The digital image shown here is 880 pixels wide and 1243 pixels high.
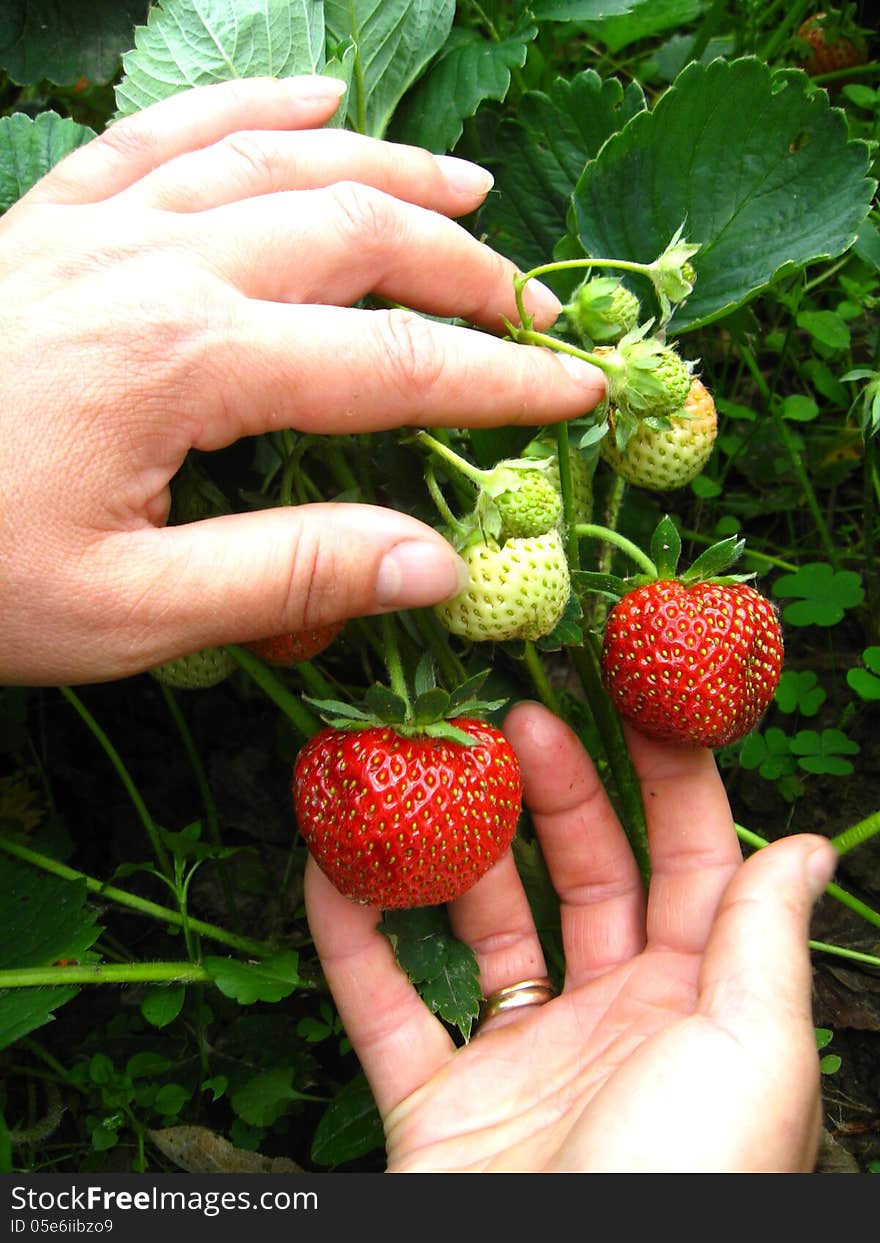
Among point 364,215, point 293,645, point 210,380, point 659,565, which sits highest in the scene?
point 364,215

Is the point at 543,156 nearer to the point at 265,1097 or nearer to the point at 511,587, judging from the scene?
the point at 511,587

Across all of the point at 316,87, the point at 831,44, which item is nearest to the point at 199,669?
the point at 316,87

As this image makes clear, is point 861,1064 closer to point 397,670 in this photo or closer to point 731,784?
point 731,784

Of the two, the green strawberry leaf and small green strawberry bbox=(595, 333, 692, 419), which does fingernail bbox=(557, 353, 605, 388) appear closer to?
small green strawberry bbox=(595, 333, 692, 419)

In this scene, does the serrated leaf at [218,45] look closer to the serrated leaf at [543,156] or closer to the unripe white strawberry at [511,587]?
the serrated leaf at [543,156]

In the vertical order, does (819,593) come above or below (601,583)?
below

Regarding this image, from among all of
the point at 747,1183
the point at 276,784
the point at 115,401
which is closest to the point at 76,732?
the point at 276,784
